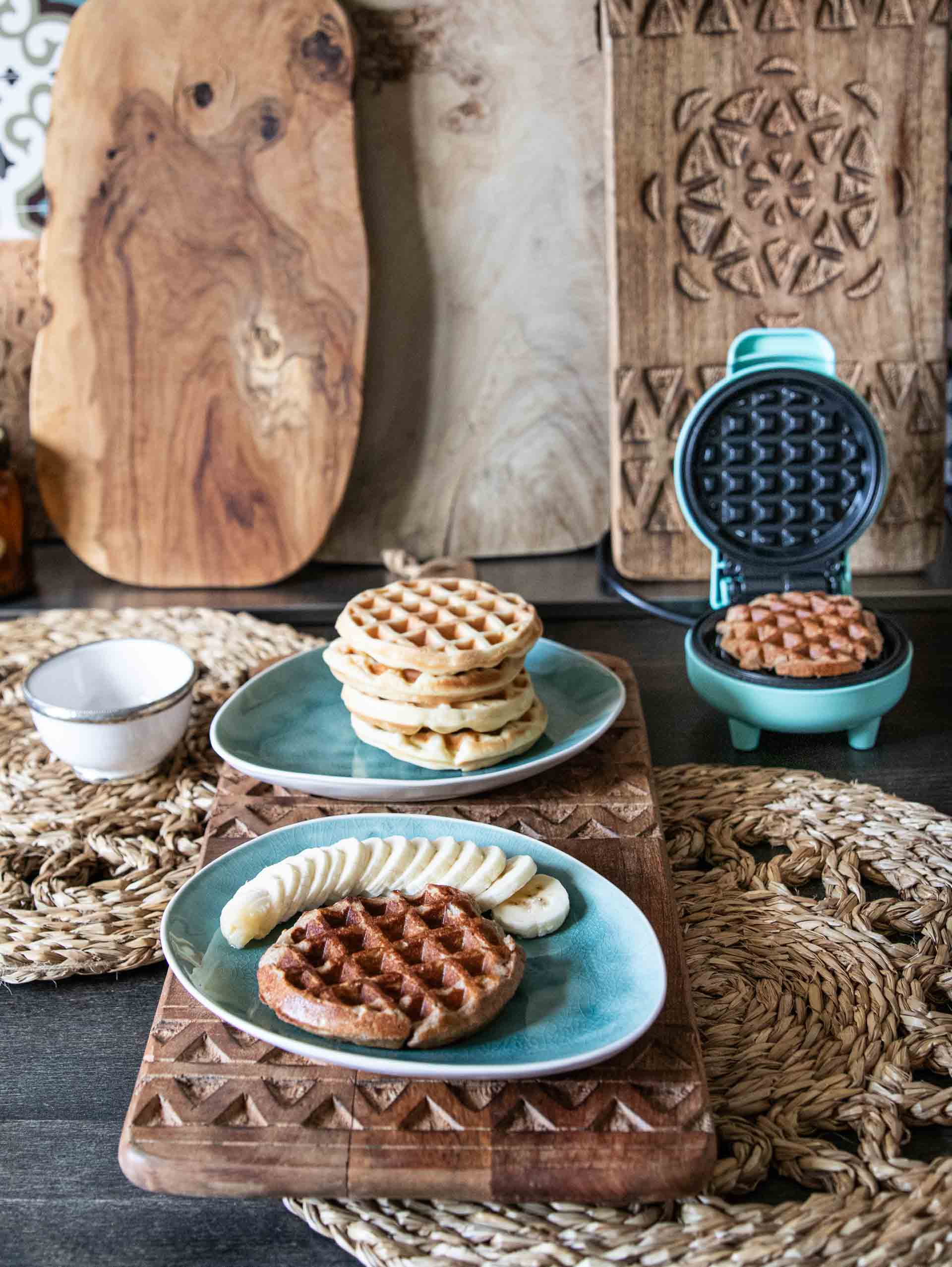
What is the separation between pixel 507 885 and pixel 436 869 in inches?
2.4

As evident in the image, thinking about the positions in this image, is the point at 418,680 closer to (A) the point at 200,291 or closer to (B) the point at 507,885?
(B) the point at 507,885

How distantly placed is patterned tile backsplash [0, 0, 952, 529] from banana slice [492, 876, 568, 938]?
1.46m

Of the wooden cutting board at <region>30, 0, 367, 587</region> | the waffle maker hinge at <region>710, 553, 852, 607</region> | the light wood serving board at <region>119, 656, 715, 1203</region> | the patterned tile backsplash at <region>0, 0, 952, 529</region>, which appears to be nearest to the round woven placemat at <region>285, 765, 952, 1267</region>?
the light wood serving board at <region>119, 656, 715, 1203</region>

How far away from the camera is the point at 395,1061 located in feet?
2.38

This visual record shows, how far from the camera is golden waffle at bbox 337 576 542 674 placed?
109cm

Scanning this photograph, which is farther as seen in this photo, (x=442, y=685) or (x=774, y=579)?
(x=774, y=579)

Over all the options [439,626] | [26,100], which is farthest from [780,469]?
[26,100]

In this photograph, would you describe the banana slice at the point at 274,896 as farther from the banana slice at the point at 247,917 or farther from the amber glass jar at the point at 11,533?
the amber glass jar at the point at 11,533

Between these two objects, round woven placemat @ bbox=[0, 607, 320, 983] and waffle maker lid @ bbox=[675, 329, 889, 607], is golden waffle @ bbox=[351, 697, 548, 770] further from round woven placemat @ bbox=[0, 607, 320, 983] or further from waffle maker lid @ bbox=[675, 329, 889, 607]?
waffle maker lid @ bbox=[675, 329, 889, 607]

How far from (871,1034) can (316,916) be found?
412mm

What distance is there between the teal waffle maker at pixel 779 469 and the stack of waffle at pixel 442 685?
426mm

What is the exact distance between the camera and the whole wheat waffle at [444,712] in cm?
109

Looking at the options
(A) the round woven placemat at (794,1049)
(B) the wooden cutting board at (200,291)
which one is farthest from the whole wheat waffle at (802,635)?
(B) the wooden cutting board at (200,291)

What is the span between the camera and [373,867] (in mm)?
926
